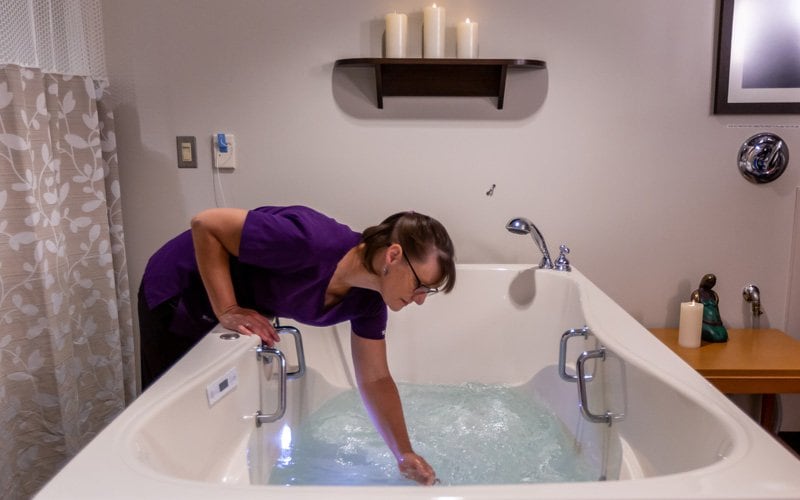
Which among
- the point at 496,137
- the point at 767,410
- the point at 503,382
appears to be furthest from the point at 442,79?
the point at 767,410

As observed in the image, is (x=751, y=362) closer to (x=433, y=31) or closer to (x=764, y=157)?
(x=764, y=157)

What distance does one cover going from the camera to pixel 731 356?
197 centimetres

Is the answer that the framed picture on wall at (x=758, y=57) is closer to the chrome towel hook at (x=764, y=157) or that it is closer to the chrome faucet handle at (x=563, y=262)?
the chrome towel hook at (x=764, y=157)

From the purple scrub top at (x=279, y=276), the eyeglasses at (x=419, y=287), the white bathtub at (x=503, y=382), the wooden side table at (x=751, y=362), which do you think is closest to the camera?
the white bathtub at (x=503, y=382)

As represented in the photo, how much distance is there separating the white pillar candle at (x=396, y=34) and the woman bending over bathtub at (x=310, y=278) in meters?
0.87

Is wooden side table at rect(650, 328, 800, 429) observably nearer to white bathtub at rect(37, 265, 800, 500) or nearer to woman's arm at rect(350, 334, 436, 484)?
white bathtub at rect(37, 265, 800, 500)

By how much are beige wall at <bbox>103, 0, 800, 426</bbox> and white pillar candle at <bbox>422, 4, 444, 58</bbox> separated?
10cm

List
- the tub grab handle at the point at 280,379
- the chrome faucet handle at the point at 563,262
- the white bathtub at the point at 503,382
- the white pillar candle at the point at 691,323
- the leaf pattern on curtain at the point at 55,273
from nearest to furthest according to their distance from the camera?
1. the white bathtub at the point at 503,382
2. the tub grab handle at the point at 280,379
3. the leaf pattern on curtain at the point at 55,273
4. the white pillar candle at the point at 691,323
5. the chrome faucet handle at the point at 563,262

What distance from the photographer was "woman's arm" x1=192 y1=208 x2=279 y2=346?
131cm

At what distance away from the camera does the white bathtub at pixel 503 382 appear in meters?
0.82

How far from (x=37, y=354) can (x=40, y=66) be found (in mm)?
782

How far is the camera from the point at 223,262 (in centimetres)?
134

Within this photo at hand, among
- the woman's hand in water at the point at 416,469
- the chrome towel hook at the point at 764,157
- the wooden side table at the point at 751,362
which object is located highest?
the chrome towel hook at the point at 764,157

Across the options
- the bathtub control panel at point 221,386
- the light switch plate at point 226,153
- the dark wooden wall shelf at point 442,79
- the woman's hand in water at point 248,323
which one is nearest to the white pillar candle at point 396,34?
the dark wooden wall shelf at point 442,79
